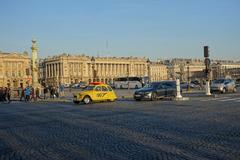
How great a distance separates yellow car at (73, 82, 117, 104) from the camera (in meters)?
27.8

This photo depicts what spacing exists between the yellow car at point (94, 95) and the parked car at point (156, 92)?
2.28m

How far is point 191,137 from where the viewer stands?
9.81 meters

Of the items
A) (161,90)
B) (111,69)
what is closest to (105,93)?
(161,90)

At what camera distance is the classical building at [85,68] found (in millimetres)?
153250

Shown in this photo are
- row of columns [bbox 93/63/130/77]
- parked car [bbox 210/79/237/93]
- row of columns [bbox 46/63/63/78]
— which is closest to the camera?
parked car [bbox 210/79/237/93]

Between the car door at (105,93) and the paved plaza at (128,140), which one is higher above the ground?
the car door at (105,93)

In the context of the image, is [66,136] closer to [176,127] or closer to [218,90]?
[176,127]

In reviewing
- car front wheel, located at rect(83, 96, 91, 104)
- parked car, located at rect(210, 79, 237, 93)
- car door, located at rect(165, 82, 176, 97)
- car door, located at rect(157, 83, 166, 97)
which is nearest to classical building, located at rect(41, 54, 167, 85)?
parked car, located at rect(210, 79, 237, 93)

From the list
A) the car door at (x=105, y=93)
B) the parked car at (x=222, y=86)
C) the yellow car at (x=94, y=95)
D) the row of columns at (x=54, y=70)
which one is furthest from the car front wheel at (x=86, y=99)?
the row of columns at (x=54, y=70)

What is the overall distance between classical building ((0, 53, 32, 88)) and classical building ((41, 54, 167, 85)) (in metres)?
14.7

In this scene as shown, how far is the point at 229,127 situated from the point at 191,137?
2.31 metres

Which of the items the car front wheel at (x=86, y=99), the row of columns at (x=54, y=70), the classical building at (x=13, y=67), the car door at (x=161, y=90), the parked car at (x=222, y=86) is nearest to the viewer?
the car front wheel at (x=86, y=99)

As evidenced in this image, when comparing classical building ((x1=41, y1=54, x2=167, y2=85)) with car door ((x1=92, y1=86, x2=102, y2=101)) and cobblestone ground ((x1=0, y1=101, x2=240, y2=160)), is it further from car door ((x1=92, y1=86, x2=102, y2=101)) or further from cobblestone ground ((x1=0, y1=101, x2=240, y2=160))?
cobblestone ground ((x1=0, y1=101, x2=240, y2=160))

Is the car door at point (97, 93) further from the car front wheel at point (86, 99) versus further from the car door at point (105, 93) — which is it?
the car front wheel at point (86, 99)
